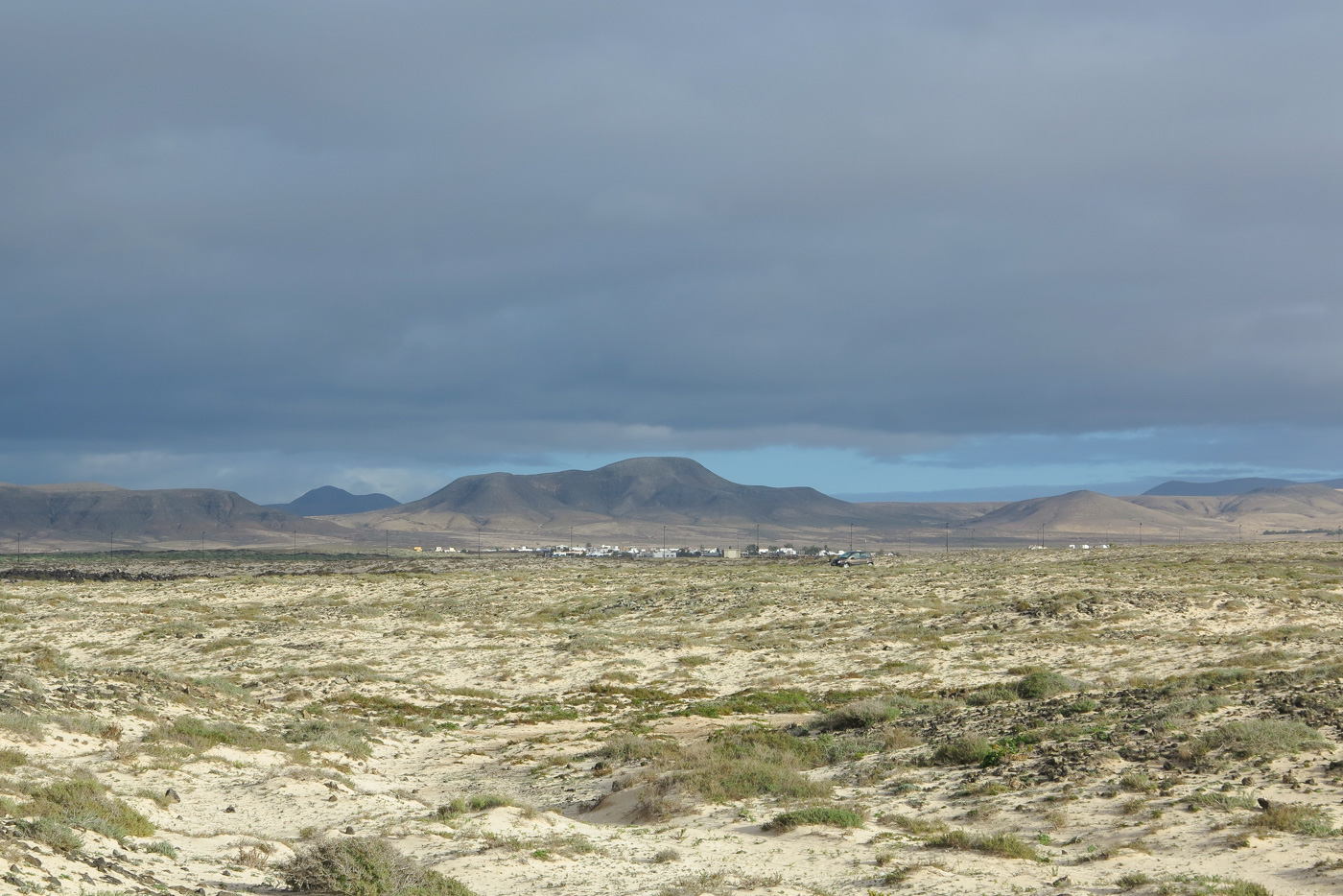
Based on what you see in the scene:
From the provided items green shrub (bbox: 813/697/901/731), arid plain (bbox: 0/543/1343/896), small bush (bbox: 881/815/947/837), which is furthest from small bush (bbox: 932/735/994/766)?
Answer: green shrub (bbox: 813/697/901/731)

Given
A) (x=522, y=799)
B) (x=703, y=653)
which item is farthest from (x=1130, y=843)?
(x=703, y=653)

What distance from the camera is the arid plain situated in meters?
13.4

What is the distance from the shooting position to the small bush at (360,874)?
483 inches

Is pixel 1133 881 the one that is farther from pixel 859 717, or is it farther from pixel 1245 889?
pixel 859 717

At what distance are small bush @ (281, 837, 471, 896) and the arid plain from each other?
206 mm

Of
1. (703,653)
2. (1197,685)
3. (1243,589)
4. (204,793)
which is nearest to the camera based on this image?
(204,793)

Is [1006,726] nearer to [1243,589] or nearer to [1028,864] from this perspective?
[1028,864]

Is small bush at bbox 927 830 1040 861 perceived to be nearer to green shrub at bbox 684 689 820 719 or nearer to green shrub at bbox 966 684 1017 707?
green shrub at bbox 966 684 1017 707

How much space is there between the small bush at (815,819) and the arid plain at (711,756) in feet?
0.14

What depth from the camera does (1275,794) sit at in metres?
15.0

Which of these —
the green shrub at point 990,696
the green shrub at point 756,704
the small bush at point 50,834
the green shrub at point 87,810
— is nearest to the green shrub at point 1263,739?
the green shrub at point 990,696

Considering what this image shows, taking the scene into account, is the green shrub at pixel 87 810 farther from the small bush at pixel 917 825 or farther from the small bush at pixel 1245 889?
the small bush at pixel 1245 889

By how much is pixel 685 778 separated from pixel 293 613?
4385cm

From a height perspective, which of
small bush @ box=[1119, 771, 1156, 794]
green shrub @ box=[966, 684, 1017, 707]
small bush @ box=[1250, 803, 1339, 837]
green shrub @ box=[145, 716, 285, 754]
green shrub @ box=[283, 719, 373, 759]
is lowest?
green shrub @ box=[283, 719, 373, 759]
